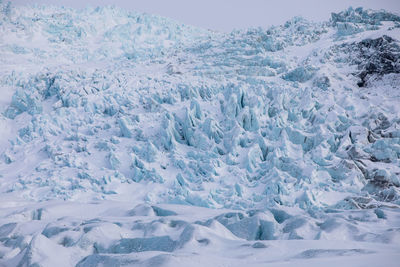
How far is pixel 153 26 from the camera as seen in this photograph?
31.3 meters

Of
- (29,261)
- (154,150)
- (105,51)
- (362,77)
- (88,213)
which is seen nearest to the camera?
(29,261)

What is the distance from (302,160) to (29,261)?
8.45 m

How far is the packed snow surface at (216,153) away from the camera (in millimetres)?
4406

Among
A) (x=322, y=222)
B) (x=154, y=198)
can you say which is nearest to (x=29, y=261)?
(x=322, y=222)

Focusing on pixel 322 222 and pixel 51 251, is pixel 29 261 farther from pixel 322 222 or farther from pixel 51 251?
pixel 322 222

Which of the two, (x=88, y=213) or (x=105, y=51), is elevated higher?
(x=105, y=51)

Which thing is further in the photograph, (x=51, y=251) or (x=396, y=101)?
(x=396, y=101)

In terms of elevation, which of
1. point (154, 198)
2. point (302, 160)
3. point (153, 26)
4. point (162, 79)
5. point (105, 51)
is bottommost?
point (154, 198)

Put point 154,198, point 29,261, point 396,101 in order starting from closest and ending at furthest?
point 29,261
point 154,198
point 396,101

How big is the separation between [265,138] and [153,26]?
22416mm

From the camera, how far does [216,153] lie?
1172 cm

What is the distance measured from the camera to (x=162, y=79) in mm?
16828

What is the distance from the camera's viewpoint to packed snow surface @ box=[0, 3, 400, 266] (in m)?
4.41

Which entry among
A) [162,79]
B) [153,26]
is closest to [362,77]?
[162,79]
